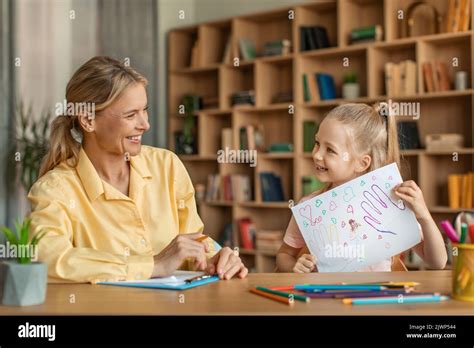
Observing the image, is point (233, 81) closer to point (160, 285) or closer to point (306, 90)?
point (306, 90)

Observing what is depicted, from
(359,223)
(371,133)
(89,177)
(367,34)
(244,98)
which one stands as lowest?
(359,223)

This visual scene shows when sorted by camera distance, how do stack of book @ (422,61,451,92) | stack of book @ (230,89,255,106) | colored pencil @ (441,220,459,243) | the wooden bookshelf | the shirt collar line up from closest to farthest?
colored pencil @ (441,220,459,243) < the shirt collar < stack of book @ (422,61,451,92) < the wooden bookshelf < stack of book @ (230,89,255,106)

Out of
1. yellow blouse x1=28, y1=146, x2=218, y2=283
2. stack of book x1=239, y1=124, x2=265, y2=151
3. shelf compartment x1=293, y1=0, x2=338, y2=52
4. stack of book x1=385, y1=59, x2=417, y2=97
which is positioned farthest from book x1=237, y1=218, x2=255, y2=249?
yellow blouse x1=28, y1=146, x2=218, y2=283

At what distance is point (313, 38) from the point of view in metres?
5.27

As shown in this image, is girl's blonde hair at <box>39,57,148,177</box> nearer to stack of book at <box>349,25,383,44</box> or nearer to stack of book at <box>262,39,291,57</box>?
stack of book at <box>349,25,383,44</box>

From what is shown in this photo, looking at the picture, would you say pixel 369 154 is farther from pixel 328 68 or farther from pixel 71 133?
pixel 328 68

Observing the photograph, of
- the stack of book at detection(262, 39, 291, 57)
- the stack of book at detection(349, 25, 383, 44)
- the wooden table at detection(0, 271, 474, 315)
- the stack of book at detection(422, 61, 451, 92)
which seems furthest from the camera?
the stack of book at detection(262, 39, 291, 57)

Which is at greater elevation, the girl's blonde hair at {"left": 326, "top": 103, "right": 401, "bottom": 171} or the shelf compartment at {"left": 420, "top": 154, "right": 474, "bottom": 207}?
the girl's blonde hair at {"left": 326, "top": 103, "right": 401, "bottom": 171}

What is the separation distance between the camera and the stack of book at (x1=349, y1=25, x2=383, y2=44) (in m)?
4.89

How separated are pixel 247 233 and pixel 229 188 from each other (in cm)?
44

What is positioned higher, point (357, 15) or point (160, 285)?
point (357, 15)

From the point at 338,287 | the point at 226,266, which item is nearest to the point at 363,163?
the point at 226,266

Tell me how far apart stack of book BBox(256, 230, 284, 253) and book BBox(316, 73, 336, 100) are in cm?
118

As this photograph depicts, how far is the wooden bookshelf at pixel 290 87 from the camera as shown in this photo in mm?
4766
